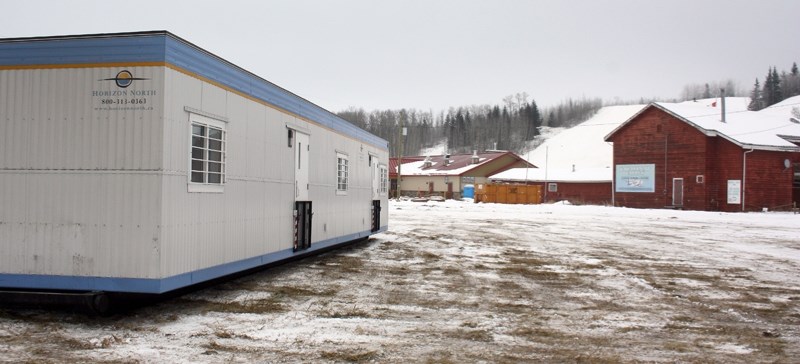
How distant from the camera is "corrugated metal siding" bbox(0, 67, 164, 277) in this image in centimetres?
635

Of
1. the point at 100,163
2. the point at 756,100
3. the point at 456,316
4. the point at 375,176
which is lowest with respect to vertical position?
the point at 456,316

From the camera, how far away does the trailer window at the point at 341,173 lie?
41.3 feet

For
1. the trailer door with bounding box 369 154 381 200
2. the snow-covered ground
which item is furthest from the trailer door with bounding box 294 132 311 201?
the trailer door with bounding box 369 154 381 200

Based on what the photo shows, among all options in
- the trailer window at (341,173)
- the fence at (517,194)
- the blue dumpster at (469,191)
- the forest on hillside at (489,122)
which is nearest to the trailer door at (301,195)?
the trailer window at (341,173)

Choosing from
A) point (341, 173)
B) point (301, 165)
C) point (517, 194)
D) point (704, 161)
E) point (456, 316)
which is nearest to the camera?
point (456, 316)

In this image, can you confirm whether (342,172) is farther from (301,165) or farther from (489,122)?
(489,122)

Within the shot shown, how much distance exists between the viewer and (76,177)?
6.48 metres

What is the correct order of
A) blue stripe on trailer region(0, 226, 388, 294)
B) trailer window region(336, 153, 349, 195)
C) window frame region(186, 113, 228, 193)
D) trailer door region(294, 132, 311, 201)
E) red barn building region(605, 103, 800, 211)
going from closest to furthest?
blue stripe on trailer region(0, 226, 388, 294)
window frame region(186, 113, 228, 193)
trailer door region(294, 132, 311, 201)
trailer window region(336, 153, 349, 195)
red barn building region(605, 103, 800, 211)

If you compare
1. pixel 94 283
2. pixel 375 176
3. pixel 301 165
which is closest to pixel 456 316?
pixel 94 283

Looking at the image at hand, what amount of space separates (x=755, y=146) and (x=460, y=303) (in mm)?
36101

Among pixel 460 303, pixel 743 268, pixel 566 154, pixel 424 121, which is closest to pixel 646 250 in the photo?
pixel 743 268

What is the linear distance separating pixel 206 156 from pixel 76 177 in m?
1.45

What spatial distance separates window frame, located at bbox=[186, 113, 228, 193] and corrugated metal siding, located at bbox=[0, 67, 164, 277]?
0.59 meters

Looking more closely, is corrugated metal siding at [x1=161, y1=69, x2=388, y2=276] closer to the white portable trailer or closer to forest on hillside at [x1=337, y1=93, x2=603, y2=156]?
the white portable trailer
